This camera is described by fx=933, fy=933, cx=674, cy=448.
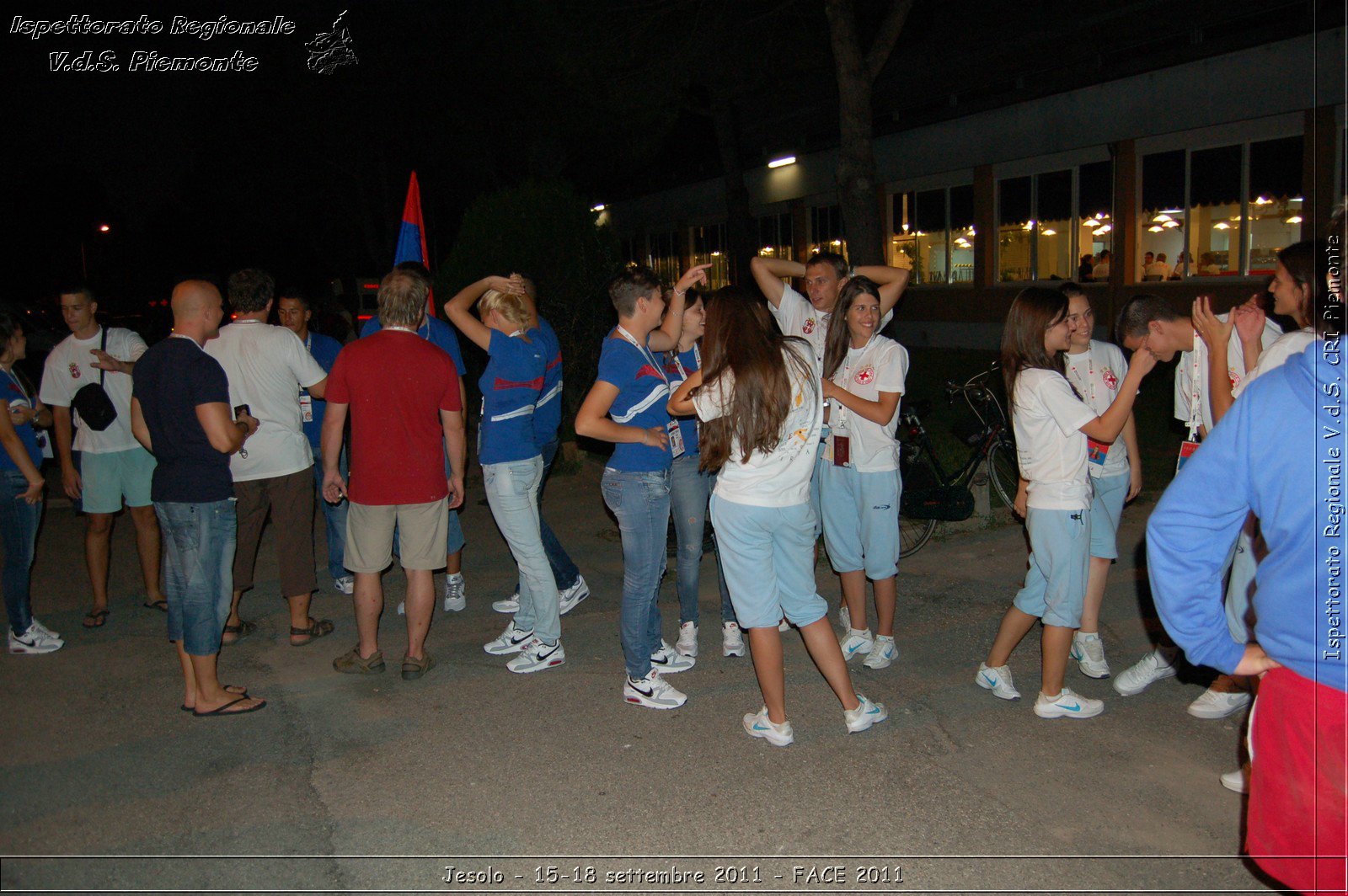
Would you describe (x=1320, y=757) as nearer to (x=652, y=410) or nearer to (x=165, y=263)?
(x=652, y=410)

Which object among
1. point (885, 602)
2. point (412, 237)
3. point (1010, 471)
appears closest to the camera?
point (885, 602)

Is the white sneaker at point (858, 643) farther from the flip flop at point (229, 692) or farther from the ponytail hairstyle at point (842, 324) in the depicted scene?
the flip flop at point (229, 692)

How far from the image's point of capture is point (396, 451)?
4875 millimetres

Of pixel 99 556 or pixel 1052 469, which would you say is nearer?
pixel 1052 469

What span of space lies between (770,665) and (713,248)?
30392 mm

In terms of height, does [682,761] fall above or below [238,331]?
below

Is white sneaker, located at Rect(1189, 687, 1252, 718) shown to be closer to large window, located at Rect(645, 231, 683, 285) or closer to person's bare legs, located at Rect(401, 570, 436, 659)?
person's bare legs, located at Rect(401, 570, 436, 659)

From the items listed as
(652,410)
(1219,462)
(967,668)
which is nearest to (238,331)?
(652,410)

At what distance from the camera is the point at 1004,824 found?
11.6 ft

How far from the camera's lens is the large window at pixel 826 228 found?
2627 cm

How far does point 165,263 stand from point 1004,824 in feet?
226

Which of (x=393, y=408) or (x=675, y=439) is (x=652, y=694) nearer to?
(x=675, y=439)

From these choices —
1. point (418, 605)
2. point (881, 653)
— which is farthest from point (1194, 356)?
point (418, 605)

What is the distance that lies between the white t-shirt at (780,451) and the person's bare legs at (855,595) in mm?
1246
